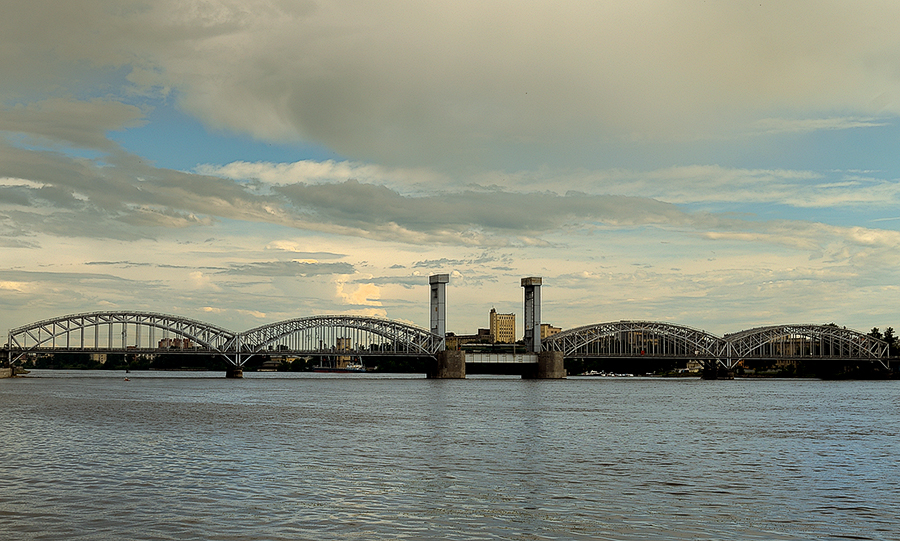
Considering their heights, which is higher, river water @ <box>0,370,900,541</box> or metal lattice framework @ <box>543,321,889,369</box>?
metal lattice framework @ <box>543,321,889,369</box>

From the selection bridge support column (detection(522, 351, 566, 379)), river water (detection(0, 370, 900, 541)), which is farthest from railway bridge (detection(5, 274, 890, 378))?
river water (detection(0, 370, 900, 541))

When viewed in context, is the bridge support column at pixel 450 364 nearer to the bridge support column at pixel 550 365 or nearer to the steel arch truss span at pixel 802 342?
the bridge support column at pixel 550 365

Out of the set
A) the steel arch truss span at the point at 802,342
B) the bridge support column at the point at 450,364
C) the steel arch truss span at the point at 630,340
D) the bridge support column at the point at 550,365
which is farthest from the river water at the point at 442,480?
the steel arch truss span at the point at 802,342

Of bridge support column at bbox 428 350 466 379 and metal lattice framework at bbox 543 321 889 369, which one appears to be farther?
metal lattice framework at bbox 543 321 889 369

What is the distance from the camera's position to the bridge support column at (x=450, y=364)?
162750 mm

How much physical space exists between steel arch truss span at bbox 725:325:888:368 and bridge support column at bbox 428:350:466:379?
61037 millimetres

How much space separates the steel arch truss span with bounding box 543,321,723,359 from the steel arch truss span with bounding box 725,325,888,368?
438cm

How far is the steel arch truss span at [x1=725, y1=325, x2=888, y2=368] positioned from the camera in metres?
187

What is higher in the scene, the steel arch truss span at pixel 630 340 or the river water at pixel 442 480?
the steel arch truss span at pixel 630 340

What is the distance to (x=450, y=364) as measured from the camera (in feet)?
536

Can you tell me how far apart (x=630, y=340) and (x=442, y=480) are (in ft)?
541

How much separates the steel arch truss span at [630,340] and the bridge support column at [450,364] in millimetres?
20265

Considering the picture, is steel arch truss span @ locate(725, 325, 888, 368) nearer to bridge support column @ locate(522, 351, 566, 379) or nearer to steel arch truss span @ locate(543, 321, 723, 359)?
steel arch truss span @ locate(543, 321, 723, 359)

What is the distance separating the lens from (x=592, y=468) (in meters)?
28.0
